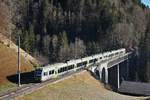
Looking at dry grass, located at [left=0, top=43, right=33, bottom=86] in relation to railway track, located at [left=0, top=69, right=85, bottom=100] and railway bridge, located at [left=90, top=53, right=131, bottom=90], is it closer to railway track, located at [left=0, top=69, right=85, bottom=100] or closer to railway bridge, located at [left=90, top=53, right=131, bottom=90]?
railway track, located at [left=0, top=69, right=85, bottom=100]

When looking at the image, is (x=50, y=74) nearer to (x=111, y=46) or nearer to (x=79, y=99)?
(x=79, y=99)

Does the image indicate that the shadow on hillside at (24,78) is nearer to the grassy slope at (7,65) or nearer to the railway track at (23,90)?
the grassy slope at (7,65)

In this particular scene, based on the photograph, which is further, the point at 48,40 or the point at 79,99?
the point at 48,40

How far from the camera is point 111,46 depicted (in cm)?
18450

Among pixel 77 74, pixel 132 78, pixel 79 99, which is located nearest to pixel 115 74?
pixel 132 78

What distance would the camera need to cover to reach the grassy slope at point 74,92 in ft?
171

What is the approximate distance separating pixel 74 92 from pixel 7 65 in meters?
15.4

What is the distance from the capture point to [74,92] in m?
57.6

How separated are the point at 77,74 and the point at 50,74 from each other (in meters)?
7.33

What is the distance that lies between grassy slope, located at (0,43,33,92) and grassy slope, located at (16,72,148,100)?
246 inches

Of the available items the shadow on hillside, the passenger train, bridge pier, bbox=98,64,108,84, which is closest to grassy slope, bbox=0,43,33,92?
the shadow on hillside

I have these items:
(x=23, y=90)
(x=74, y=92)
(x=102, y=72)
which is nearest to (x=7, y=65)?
(x=74, y=92)

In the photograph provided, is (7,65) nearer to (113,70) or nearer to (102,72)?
(102,72)

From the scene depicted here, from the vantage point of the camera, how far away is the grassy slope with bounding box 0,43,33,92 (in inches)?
2375
